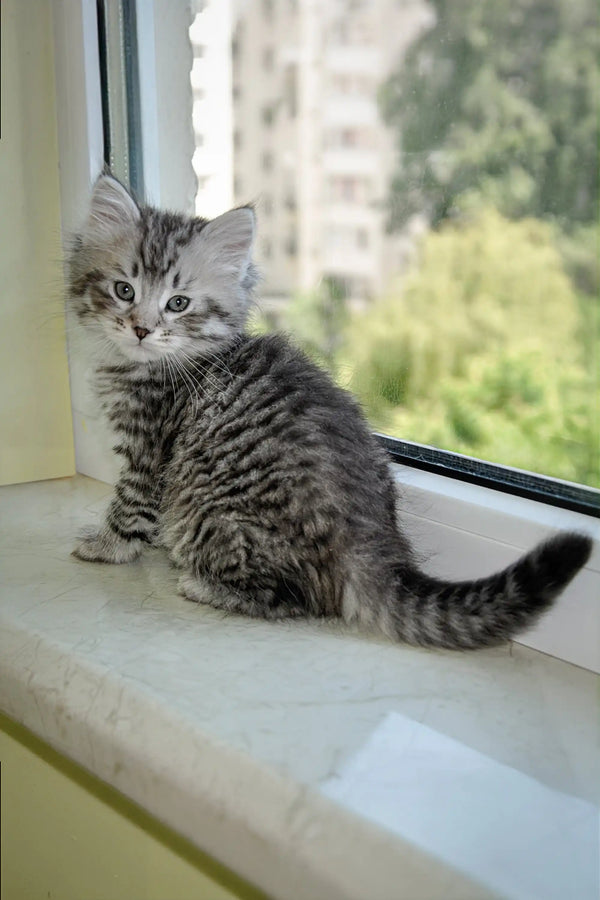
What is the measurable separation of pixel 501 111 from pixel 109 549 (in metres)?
0.77

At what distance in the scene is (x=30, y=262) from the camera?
4.71 ft

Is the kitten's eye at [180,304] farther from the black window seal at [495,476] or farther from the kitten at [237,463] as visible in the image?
the black window seal at [495,476]

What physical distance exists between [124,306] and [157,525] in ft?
1.01

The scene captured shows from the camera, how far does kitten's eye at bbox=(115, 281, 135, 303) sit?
4.10ft

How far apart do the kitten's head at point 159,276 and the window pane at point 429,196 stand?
12cm

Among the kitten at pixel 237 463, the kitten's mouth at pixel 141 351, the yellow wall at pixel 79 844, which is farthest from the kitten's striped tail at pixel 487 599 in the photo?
the kitten's mouth at pixel 141 351

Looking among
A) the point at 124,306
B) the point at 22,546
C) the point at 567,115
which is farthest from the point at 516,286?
the point at 22,546

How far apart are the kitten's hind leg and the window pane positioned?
1.01ft

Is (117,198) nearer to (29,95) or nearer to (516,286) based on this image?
(29,95)

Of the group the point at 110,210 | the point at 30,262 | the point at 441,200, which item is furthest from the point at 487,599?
the point at 30,262

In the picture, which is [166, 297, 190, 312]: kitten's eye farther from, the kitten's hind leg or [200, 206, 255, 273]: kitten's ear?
the kitten's hind leg

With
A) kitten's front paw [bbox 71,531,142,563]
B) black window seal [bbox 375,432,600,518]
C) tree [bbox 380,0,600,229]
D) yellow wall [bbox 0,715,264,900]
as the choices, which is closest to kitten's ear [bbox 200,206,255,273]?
tree [bbox 380,0,600,229]

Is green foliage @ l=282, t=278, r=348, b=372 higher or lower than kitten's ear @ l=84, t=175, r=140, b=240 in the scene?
lower

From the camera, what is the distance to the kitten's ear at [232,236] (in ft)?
4.10
